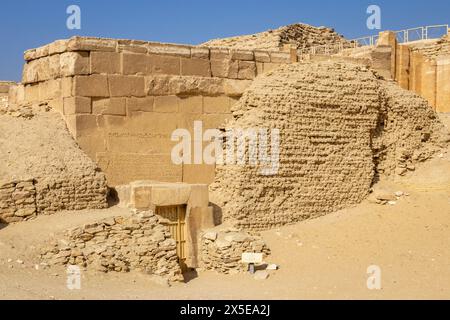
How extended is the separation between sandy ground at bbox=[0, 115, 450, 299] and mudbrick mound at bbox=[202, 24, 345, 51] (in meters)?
8.02

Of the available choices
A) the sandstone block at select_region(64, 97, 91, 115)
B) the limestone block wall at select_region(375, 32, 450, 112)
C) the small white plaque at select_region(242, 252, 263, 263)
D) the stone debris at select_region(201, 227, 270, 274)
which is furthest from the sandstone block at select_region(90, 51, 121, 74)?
the limestone block wall at select_region(375, 32, 450, 112)

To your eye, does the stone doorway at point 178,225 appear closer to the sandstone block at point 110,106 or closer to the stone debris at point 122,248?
the stone debris at point 122,248

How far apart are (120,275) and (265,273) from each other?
276 centimetres

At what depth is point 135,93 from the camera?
1344cm

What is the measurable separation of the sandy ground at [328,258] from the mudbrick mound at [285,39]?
8015 mm

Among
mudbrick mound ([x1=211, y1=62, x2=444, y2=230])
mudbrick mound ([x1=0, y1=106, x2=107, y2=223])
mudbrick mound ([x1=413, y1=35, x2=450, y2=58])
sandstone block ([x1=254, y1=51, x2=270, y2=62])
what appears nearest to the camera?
mudbrick mound ([x1=0, y1=106, x2=107, y2=223])

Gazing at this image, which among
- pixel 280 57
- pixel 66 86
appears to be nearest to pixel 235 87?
pixel 280 57

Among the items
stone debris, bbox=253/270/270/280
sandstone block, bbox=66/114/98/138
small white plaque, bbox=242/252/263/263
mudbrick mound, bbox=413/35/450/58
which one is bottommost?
stone debris, bbox=253/270/270/280

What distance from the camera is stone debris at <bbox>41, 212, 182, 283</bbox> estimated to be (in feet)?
35.1

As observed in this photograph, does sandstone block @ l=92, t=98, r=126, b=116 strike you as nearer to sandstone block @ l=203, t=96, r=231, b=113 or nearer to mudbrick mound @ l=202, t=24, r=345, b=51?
sandstone block @ l=203, t=96, r=231, b=113

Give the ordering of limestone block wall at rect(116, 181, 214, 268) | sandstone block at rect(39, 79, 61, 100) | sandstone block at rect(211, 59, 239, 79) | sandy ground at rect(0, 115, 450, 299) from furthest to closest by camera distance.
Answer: sandstone block at rect(211, 59, 239, 79), sandstone block at rect(39, 79, 61, 100), limestone block wall at rect(116, 181, 214, 268), sandy ground at rect(0, 115, 450, 299)

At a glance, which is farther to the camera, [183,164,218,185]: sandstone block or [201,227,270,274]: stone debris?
[183,164,218,185]: sandstone block

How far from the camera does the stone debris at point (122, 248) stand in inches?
421

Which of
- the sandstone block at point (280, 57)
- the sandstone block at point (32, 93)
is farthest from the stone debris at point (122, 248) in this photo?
the sandstone block at point (280, 57)
